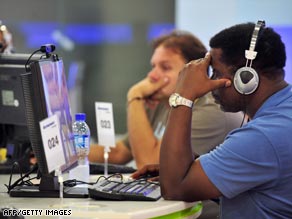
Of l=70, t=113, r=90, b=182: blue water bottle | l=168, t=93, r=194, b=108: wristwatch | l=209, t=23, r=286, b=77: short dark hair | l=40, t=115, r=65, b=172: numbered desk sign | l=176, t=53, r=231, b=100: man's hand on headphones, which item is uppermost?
l=209, t=23, r=286, b=77: short dark hair

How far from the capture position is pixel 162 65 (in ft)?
10.4

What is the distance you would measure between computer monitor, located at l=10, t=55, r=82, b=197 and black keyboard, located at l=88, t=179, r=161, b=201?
0.14 meters

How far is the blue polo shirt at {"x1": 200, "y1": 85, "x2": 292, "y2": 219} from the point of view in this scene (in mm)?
1923

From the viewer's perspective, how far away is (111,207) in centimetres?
190

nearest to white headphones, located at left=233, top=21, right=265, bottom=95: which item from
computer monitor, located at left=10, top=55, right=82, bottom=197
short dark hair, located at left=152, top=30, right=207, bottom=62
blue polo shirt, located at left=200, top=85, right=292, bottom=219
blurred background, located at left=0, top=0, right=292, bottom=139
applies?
blue polo shirt, located at left=200, top=85, right=292, bottom=219

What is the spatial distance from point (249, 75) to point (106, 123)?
90cm

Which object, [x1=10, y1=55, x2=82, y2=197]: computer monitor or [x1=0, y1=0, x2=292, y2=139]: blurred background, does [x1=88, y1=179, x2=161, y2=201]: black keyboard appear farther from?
[x1=0, y1=0, x2=292, y2=139]: blurred background

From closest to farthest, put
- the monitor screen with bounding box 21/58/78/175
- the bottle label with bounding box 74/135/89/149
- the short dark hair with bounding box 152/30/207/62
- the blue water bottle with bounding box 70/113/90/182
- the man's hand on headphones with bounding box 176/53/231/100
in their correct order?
the monitor screen with bounding box 21/58/78/175 → the man's hand on headphones with bounding box 176/53/231/100 → the blue water bottle with bounding box 70/113/90/182 → the bottle label with bounding box 74/135/89/149 → the short dark hair with bounding box 152/30/207/62

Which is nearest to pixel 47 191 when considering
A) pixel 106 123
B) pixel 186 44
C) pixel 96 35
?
pixel 106 123

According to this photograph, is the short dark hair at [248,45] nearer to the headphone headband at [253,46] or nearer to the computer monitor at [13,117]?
the headphone headband at [253,46]

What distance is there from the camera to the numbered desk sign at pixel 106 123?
8.96ft

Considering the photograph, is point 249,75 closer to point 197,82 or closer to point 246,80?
point 246,80

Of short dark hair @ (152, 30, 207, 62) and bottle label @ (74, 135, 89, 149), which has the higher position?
short dark hair @ (152, 30, 207, 62)

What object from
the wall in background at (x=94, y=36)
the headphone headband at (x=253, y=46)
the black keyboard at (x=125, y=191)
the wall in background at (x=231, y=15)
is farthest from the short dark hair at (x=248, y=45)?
the wall in background at (x=94, y=36)
